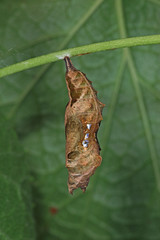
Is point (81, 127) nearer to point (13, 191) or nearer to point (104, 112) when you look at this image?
point (13, 191)

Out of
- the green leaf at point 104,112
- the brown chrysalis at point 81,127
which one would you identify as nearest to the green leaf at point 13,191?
the green leaf at point 104,112

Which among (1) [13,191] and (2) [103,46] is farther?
(1) [13,191]

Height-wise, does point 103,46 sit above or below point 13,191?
above

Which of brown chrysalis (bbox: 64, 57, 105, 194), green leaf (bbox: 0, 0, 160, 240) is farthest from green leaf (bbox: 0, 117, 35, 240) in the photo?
brown chrysalis (bbox: 64, 57, 105, 194)

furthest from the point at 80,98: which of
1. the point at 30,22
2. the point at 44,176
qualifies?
the point at 44,176

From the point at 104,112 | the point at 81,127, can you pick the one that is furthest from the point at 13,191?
the point at 104,112

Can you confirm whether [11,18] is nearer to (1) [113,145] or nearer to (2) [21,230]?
(1) [113,145]

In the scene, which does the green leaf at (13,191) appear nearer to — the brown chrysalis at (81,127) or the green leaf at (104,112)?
the green leaf at (104,112)
